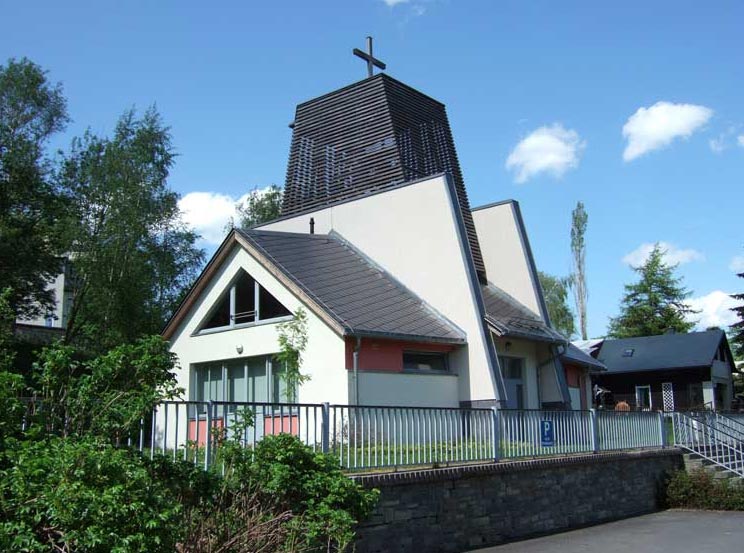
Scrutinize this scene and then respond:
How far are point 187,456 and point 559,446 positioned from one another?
28.6 ft

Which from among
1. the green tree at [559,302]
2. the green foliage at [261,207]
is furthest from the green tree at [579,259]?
the green foliage at [261,207]

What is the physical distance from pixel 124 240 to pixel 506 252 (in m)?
15.5

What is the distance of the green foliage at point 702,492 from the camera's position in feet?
56.3

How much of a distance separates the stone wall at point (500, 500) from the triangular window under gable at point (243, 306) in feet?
24.6

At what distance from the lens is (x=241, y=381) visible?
19.6m

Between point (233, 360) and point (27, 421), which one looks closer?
point (27, 421)

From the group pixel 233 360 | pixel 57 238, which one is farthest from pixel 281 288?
pixel 57 238

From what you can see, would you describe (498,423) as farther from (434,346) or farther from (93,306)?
(93,306)

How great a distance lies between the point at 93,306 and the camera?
30.1m

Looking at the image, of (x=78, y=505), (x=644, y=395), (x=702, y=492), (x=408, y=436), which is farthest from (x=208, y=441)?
(x=644, y=395)

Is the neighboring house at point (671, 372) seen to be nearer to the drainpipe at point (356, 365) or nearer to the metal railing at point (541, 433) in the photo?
the metal railing at point (541, 433)

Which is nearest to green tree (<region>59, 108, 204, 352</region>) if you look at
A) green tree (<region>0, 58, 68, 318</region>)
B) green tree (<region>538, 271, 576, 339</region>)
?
Answer: green tree (<region>0, 58, 68, 318</region>)

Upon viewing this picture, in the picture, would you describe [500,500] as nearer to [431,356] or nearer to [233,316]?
[431,356]

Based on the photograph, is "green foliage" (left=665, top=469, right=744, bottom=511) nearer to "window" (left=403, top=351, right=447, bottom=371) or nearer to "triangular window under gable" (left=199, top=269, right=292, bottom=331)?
"window" (left=403, top=351, right=447, bottom=371)
